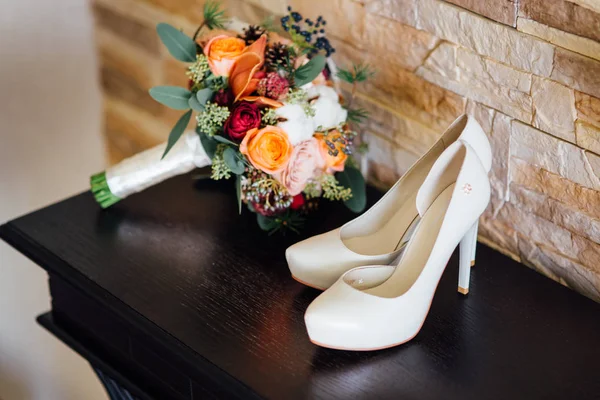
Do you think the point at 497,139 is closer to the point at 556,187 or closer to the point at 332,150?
the point at 556,187

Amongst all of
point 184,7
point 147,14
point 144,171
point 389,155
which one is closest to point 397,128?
point 389,155

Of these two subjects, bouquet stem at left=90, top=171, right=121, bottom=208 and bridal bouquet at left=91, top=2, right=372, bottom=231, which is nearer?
bridal bouquet at left=91, top=2, right=372, bottom=231

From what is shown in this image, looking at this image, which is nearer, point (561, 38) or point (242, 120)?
point (561, 38)

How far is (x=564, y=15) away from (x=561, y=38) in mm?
26

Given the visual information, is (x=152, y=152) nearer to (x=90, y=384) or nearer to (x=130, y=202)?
(x=130, y=202)

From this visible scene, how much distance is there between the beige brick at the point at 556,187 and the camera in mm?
948

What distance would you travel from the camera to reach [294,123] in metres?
1.02

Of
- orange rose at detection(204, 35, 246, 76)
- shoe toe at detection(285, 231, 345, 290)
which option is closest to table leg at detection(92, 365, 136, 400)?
shoe toe at detection(285, 231, 345, 290)

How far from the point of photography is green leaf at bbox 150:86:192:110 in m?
1.06

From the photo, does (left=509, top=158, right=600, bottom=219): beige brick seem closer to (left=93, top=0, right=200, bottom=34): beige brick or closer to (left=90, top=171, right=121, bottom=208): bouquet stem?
(left=90, top=171, right=121, bottom=208): bouquet stem

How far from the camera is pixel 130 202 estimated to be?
1.18 meters

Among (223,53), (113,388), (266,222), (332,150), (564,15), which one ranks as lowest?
(113,388)

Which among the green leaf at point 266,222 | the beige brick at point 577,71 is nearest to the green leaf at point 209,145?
the green leaf at point 266,222

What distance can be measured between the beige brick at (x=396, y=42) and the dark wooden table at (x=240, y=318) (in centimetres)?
21
